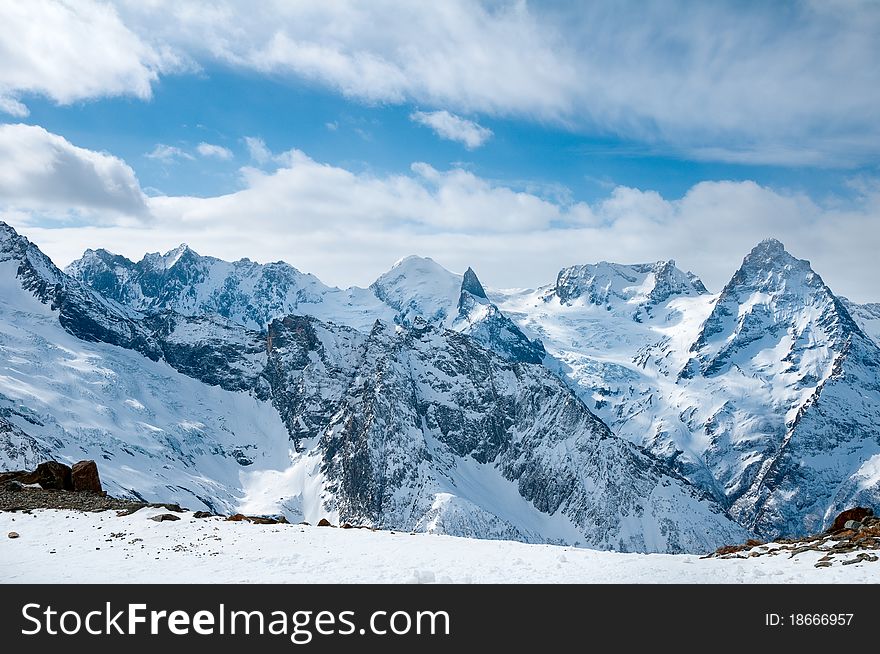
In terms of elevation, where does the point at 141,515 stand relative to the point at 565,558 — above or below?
below

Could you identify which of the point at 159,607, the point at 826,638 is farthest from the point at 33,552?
the point at 826,638

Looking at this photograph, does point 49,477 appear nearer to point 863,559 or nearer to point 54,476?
point 54,476

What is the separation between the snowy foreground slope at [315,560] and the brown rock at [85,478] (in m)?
12.0

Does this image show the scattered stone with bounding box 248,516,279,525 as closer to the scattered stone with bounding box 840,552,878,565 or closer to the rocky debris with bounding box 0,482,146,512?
the rocky debris with bounding box 0,482,146,512

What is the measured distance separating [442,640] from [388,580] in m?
6.26

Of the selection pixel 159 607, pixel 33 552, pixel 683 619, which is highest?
pixel 683 619

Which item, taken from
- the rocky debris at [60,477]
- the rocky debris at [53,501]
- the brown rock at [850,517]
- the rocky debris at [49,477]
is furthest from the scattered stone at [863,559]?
the rocky debris at [49,477]

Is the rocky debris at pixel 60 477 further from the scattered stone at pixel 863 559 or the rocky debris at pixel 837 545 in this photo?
the scattered stone at pixel 863 559

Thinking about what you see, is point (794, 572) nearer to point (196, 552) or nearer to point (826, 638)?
point (826, 638)

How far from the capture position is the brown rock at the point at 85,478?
50.2 metres

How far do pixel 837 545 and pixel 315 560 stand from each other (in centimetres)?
2172

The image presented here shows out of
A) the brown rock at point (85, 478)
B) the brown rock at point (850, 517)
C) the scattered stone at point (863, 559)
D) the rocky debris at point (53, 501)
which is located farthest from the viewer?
the brown rock at point (85, 478)

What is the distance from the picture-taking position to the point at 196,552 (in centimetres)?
3178

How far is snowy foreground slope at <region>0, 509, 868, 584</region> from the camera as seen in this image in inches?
1037
